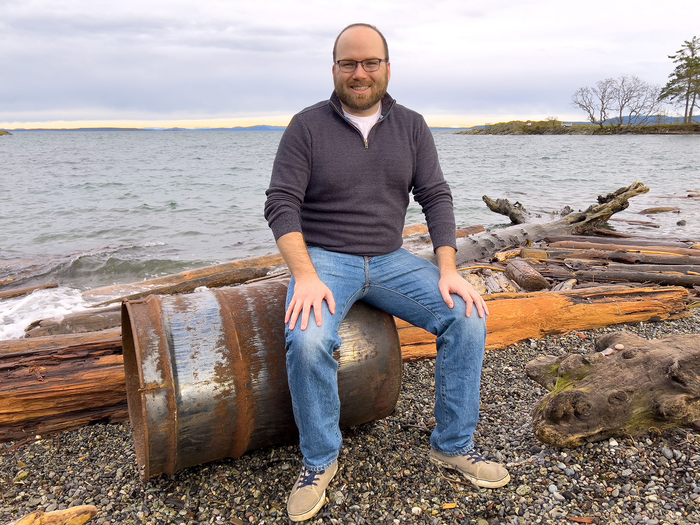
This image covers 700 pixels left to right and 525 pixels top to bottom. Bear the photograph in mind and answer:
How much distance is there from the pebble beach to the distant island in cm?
8791

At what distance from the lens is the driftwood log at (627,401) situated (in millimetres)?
3279

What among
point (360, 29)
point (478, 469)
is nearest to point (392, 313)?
point (478, 469)

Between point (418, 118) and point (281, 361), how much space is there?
6.98 feet

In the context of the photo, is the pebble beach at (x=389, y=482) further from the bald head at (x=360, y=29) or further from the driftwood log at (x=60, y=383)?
the bald head at (x=360, y=29)

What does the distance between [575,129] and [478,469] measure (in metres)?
111

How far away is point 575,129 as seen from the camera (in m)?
99.9

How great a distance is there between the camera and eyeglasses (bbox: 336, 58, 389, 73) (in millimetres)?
3479

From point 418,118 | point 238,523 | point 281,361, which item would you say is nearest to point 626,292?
point 418,118

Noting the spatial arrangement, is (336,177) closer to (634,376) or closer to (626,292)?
(634,376)

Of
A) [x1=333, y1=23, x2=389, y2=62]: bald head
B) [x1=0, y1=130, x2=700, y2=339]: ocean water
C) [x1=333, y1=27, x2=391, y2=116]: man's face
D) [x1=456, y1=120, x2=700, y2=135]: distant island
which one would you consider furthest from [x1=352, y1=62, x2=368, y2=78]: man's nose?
[x1=456, y1=120, x2=700, y2=135]: distant island

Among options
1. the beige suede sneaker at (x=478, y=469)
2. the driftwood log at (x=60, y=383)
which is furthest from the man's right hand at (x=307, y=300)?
the driftwood log at (x=60, y=383)

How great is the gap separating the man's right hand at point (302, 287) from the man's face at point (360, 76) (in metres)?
1.10

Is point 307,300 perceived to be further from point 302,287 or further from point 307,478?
point 307,478

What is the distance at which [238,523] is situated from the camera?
2.85 m
